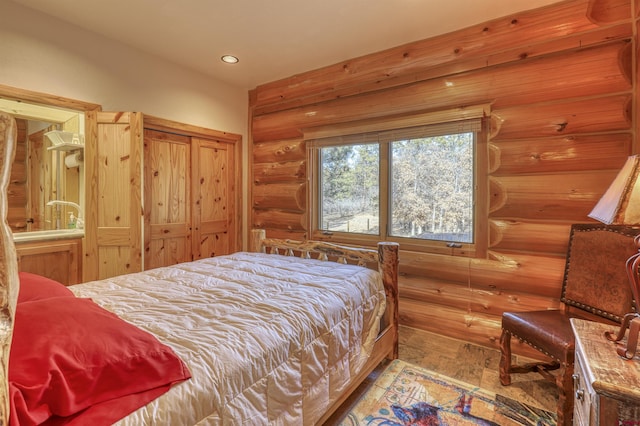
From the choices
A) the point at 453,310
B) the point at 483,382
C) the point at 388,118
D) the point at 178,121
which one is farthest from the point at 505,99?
the point at 178,121

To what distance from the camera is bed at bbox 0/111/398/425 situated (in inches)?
31.3

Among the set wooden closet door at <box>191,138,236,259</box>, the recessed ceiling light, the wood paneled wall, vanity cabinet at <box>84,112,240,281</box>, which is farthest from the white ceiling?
wooden closet door at <box>191,138,236,259</box>

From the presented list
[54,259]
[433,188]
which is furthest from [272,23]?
[54,259]

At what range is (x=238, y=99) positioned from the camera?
159 inches

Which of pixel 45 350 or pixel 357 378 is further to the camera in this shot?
pixel 357 378

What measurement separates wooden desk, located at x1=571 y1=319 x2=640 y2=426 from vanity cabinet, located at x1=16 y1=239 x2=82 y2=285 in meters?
3.55

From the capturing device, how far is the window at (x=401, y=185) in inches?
106

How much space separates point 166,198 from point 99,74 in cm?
133

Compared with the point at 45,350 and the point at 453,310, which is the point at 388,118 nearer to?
the point at 453,310

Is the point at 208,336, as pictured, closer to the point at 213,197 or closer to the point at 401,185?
the point at 401,185

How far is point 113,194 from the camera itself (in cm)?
275

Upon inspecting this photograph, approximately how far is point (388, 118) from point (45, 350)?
2.95 meters

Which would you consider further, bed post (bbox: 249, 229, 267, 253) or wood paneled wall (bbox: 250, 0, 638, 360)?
bed post (bbox: 249, 229, 267, 253)

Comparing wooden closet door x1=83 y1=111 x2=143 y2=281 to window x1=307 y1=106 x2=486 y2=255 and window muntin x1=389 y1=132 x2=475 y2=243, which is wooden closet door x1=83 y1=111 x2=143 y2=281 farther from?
window muntin x1=389 y1=132 x2=475 y2=243
